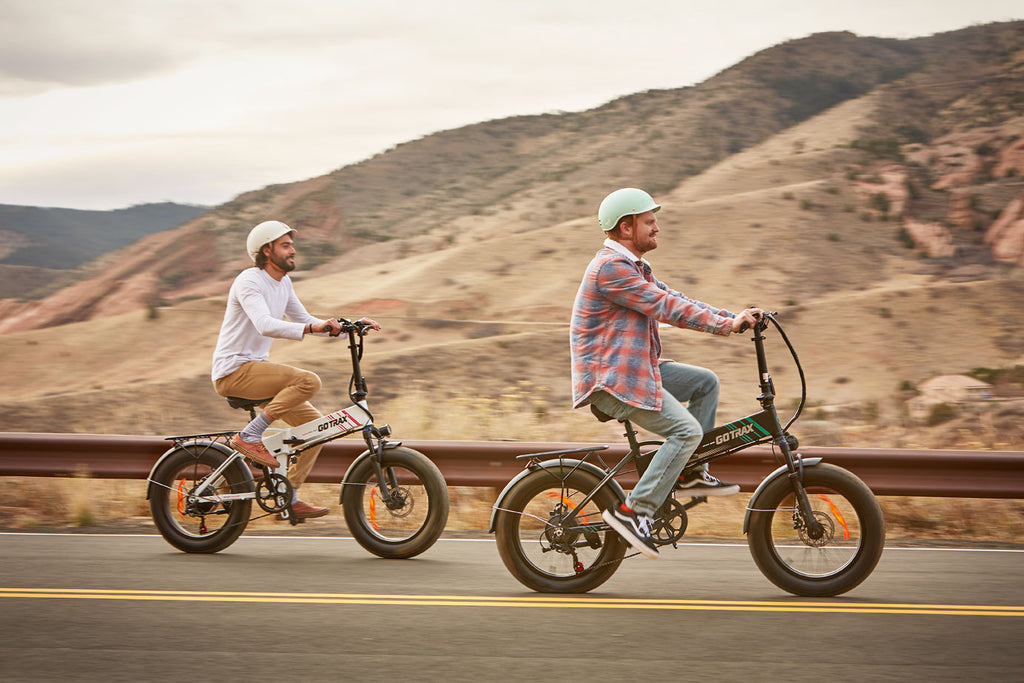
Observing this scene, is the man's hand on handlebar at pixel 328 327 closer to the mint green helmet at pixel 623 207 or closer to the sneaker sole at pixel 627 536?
the mint green helmet at pixel 623 207

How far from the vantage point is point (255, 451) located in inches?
313

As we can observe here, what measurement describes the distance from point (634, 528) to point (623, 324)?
111 centimetres

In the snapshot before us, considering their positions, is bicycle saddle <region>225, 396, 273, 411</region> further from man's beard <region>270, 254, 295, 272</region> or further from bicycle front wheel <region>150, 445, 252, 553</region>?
man's beard <region>270, 254, 295, 272</region>

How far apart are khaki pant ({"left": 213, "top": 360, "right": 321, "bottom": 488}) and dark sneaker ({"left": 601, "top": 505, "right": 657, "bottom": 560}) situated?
2.46 m

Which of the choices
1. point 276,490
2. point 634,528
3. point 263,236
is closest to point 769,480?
point 634,528

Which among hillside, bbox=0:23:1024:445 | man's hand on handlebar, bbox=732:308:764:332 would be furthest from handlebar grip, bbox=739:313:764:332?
hillside, bbox=0:23:1024:445

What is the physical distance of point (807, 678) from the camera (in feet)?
16.1

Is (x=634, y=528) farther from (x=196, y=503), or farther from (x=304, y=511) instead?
(x=196, y=503)

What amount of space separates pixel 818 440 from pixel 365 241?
1265 inches

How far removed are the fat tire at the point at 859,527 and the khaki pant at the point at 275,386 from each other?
310 centimetres

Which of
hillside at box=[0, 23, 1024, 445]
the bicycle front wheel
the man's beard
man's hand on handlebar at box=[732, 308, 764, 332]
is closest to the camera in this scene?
man's hand on handlebar at box=[732, 308, 764, 332]

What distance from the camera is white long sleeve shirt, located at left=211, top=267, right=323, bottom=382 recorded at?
7.76 m

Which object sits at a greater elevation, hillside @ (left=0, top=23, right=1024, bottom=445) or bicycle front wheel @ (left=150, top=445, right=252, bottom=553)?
hillside @ (left=0, top=23, right=1024, bottom=445)

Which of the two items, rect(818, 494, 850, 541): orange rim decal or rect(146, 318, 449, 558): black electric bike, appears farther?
rect(146, 318, 449, 558): black electric bike
